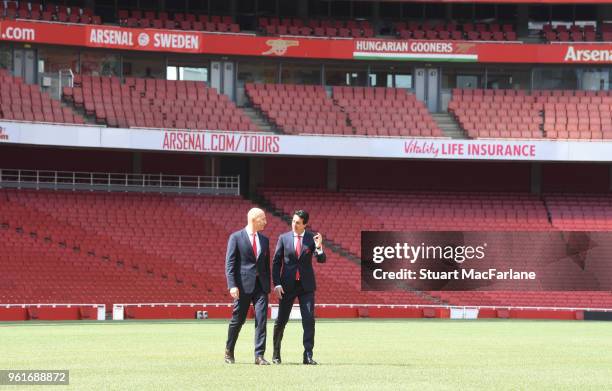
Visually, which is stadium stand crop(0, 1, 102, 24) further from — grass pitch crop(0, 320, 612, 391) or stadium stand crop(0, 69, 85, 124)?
grass pitch crop(0, 320, 612, 391)

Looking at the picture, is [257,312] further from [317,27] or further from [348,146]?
[317,27]

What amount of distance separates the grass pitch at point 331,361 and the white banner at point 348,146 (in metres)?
24.6

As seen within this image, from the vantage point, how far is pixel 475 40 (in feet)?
191

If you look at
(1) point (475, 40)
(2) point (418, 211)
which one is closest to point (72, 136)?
(2) point (418, 211)

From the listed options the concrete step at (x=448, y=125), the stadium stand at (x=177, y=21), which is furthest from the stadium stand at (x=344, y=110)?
the stadium stand at (x=177, y=21)

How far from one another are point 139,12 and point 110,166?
803 centimetres

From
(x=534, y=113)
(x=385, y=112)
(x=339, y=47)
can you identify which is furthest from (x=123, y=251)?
(x=534, y=113)

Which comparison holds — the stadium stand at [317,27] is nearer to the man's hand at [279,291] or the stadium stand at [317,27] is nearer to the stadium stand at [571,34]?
the stadium stand at [571,34]

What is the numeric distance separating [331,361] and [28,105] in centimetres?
3734

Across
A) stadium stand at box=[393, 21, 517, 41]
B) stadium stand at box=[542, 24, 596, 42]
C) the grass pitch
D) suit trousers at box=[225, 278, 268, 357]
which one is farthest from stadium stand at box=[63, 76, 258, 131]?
suit trousers at box=[225, 278, 268, 357]

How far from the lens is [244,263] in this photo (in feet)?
52.2

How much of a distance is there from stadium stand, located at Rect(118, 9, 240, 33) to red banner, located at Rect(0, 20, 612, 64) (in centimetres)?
114

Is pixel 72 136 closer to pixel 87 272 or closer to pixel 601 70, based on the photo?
pixel 87 272

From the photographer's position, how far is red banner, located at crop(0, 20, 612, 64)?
180 ft
